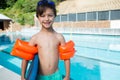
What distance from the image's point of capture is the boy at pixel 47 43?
7.60 ft

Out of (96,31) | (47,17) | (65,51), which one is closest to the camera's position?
(47,17)

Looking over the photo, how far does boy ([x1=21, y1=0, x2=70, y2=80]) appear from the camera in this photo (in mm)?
2316

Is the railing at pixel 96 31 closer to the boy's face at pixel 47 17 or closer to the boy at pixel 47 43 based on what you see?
the boy at pixel 47 43

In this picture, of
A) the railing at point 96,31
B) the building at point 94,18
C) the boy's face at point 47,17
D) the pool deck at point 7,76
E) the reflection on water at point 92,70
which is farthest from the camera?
the building at point 94,18

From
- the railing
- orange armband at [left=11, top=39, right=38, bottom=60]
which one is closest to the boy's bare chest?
Answer: orange armband at [left=11, top=39, right=38, bottom=60]

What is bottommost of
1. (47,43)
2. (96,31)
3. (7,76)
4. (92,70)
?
(92,70)

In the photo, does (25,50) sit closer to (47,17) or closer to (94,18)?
(47,17)

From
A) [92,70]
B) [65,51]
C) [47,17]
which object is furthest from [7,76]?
[92,70]

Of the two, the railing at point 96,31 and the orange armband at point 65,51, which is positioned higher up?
the orange armband at point 65,51

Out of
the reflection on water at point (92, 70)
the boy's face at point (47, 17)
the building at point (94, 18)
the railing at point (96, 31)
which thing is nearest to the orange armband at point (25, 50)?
the boy's face at point (47, 17)

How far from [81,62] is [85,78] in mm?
2231

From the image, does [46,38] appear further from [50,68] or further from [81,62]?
[81,62]

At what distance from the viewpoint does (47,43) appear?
2.42 metres

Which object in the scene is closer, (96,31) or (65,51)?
(65,51)
